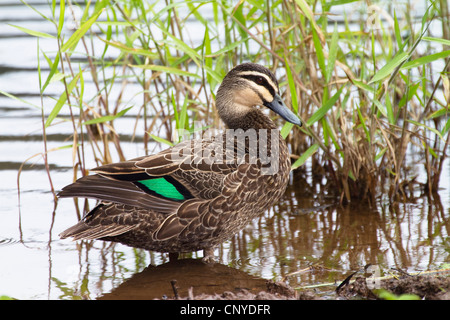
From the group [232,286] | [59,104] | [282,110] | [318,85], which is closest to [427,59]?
[318,85]

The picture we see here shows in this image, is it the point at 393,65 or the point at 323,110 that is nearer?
the point at 393,65

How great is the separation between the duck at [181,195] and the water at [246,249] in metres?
0.26

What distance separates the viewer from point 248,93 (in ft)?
15.4

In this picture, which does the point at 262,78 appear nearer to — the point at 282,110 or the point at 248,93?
the point at 248,93

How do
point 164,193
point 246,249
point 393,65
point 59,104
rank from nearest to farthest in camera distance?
point 164,193 → point 393,65 → point 246,249 → point 59,104

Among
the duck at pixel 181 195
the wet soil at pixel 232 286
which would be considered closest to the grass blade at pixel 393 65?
the duck at pixel 181 195

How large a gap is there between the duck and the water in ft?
0.86

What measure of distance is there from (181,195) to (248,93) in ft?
3.06

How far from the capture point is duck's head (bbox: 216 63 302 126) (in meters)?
4.62

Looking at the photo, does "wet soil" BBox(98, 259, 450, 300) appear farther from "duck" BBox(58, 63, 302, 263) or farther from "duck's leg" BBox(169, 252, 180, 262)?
"duck" BBox(58, 63, 302, 263)

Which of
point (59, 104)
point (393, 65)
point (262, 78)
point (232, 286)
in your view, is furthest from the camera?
point (59, 104)

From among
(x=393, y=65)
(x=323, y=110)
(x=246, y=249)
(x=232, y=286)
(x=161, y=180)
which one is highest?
(x=393, y=65)

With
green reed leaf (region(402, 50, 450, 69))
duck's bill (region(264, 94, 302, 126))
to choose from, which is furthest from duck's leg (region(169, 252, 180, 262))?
green reed leaf (region(402, 50, 450, 69))
